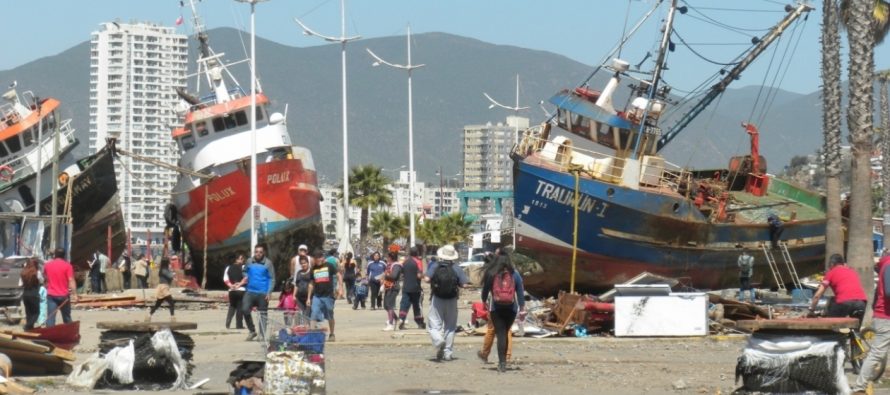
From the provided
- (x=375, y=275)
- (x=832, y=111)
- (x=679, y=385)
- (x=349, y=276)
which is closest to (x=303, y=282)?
(x=679, y=385)

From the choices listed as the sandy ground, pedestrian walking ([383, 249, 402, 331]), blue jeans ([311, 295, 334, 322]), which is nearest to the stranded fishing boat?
pedestrian walking ([383, 249, 402, 331])

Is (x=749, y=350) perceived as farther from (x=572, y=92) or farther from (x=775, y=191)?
(x=775, y=191)

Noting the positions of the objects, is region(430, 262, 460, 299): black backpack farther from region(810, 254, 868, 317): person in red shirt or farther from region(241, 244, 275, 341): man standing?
region(810, 254, 868, 317): person in red shirt

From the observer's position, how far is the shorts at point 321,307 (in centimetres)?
2139

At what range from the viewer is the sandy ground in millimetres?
15477

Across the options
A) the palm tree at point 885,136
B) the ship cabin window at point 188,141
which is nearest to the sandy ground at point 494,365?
the ship cabin window at point 188,141

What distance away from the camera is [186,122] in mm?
49781

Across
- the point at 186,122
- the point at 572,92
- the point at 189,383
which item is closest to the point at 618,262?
the point at 572,92

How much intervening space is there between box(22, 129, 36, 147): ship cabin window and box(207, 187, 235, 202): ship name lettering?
716 cm

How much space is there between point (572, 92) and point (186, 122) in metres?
15.7

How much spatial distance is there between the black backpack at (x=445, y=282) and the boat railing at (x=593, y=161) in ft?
60.4

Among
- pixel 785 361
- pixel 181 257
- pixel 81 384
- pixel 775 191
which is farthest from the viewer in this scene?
pixel 181 257

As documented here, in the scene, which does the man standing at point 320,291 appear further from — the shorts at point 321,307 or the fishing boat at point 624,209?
the fishing boat at point 624,209

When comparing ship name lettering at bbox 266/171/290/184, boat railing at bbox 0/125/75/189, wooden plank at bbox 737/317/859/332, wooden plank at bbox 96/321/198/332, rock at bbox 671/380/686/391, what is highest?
boat railing at bbox 0/125/75/189
